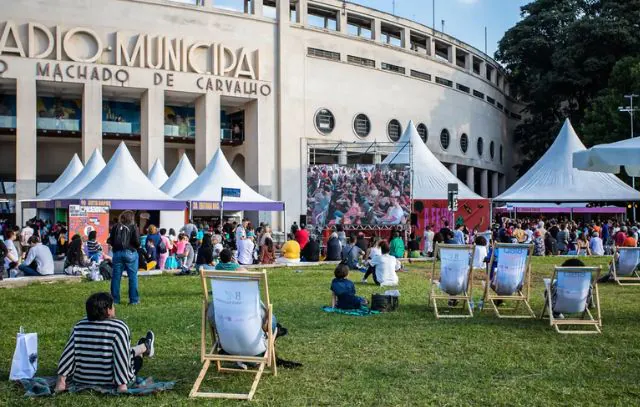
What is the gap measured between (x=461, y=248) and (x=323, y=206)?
16050mm

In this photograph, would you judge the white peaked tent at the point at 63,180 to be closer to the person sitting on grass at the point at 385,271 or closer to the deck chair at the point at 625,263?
the person sitting on grass at the point at 385,271

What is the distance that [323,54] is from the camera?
40688mm

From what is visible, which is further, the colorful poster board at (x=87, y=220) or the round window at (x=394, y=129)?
the round window at (x=394, y=129)

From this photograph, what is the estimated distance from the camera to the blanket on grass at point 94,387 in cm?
537

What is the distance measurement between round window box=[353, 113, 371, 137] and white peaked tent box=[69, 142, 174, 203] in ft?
72.1

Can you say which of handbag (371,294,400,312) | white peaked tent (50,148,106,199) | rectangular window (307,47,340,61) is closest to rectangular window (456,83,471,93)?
rectangular window (307,47,340,61)

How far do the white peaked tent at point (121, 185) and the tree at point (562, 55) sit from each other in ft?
92.5

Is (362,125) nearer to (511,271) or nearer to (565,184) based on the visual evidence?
(565,184)

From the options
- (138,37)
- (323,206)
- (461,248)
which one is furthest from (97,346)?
(138,37)

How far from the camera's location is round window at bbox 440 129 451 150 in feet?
159

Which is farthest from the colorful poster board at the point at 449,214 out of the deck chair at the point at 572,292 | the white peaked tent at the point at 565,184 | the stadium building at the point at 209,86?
the deck chair at the point at 572,292

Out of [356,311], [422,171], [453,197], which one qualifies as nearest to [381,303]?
[356,311]

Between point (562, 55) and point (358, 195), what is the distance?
29897 millimetres

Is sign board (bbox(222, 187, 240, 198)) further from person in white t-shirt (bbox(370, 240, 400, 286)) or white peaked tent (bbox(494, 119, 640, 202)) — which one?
white peaked tent (bbox(494, 119, 640, 202))
